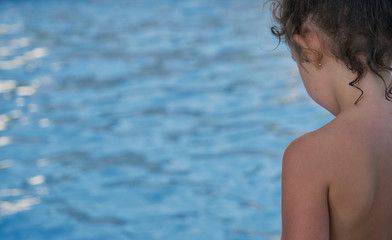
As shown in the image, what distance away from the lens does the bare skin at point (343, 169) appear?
4.76ft

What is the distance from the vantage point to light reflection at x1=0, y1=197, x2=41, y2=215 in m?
3.97

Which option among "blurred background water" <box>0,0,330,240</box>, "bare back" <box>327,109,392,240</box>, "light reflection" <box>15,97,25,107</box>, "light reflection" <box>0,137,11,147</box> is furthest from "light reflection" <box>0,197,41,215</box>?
"bare back" <box>327,109,392,240</box>

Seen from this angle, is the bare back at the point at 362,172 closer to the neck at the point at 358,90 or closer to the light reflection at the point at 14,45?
the neck at the point at 358,90

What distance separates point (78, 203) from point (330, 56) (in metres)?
2.94

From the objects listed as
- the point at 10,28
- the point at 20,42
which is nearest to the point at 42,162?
the point at 20,42

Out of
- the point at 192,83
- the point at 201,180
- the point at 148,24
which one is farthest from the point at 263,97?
the point at 148,24

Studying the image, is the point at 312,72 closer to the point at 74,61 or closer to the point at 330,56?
the point at 330,56

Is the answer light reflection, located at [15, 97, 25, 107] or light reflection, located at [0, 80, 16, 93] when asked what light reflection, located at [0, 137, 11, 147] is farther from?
light reflection, located at [0, 80, 16, 93]

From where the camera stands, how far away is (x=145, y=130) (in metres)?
5.41

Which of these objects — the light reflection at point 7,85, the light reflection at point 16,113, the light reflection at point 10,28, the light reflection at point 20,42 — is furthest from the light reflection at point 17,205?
the light reflection at point 10,28

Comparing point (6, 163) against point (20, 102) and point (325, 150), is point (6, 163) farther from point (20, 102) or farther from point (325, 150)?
point (325, 150)

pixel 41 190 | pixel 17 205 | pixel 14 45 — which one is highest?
pixel 14 45

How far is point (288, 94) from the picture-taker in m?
6.41

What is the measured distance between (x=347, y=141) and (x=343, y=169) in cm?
7
